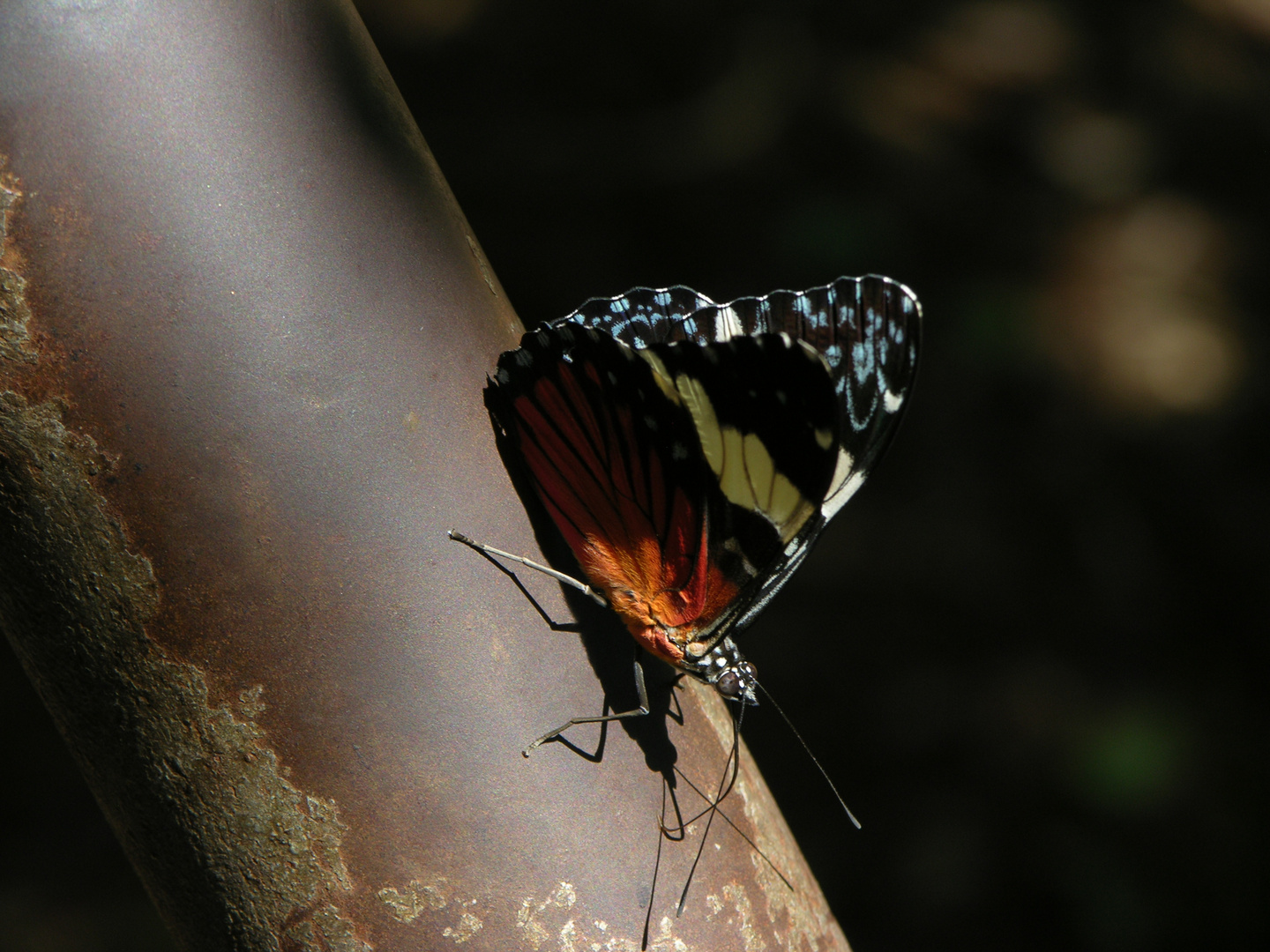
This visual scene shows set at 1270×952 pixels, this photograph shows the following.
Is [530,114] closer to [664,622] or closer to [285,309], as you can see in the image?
[664,622]

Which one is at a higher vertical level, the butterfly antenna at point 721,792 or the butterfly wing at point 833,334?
the butterfly wing at point 833,334

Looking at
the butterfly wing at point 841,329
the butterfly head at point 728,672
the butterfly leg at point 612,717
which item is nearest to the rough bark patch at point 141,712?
the butterfly leg at point 612,717

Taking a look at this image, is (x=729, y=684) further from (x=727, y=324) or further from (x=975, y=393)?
(x=975, y=393)

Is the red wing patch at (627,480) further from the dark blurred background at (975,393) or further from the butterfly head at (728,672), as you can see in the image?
the dark blurred background at (975,393)

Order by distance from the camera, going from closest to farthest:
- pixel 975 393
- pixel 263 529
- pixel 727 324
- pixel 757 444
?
1. pixel 263 529
2. pixel 757 444
3. pixel 727 324
4. pixel 975 393

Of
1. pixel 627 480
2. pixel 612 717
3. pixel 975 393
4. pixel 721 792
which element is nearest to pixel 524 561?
pixel 612 717

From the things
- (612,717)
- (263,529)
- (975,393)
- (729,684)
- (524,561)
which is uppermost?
(263,529)

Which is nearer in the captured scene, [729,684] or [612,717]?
[612,717]

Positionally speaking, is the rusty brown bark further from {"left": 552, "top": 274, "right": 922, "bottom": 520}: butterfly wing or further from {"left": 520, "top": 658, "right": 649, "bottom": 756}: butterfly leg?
{"left": 552, "top": 274, "right": 922, "bottom": 520}: butterfly wing
